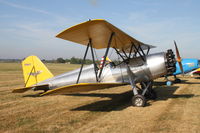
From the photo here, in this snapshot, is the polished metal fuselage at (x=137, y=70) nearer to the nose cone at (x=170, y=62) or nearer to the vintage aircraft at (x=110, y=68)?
the vintage aircraft at (x=110, y=68)

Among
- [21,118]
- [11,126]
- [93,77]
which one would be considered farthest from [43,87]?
[11,126]

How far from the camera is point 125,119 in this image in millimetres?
4633

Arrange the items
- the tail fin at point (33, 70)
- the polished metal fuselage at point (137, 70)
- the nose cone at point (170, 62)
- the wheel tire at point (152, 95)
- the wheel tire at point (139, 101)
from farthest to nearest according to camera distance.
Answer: the tail fin at point (33, 70), the wheel tire at point (152, 95), the polished metal fuselage at point (137, 70), the nose cone at point (170, 62), the wheel tire at point (139, 101)

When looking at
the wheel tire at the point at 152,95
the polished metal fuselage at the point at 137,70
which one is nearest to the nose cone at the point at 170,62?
the polished metal fuselage at the point at 137,70

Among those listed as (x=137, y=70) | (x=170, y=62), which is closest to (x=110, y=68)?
(x=137, y=70)

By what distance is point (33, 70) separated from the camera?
875 cm

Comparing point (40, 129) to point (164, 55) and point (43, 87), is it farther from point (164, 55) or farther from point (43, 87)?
point (164, 55)

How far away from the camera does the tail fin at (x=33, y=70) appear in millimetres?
8580

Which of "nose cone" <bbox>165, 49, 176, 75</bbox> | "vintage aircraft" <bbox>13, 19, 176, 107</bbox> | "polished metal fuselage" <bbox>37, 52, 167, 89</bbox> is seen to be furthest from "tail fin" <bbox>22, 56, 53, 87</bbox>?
"nose cone" <bbox>165, 49, 176, 75</bbox>

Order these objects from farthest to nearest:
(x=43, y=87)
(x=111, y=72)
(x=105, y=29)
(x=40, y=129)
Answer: (x=43, y=87) < (x=111, y=72) < (x=105, y=29) < (x=40, y=129)

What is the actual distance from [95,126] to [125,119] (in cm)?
96

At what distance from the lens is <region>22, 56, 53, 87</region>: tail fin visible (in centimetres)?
858

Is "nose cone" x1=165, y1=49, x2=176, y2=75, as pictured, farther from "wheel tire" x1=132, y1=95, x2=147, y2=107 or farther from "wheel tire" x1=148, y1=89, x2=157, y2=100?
"wheel tire" x1=132, y1=95, x2=147, y2=107

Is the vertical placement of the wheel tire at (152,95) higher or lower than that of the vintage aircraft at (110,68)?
lower
